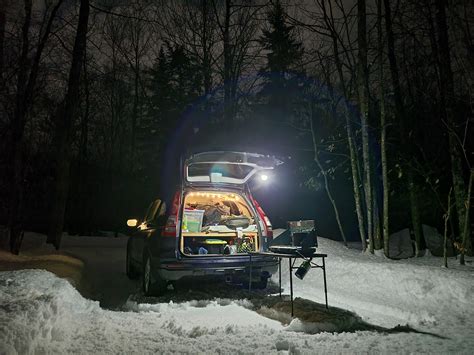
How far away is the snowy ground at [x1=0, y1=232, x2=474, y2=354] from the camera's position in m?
4.10

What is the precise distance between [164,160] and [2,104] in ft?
56.3

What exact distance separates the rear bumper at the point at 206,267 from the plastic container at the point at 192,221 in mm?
1030

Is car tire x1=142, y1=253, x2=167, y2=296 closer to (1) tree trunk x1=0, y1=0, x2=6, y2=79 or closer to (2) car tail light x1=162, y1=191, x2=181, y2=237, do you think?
(2) car tail light x1=162, y1=191, x2=181, y2=237

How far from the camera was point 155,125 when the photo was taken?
36812 mm

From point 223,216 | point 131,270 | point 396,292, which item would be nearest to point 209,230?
point 223,216

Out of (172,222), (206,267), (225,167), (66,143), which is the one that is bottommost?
(206,267)

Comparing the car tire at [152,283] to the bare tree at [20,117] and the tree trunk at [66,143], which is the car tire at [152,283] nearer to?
the bare tree at [20,117]

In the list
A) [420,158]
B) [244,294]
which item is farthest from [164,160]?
[244,294]

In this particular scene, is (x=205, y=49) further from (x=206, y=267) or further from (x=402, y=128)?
(x=206, y=267)

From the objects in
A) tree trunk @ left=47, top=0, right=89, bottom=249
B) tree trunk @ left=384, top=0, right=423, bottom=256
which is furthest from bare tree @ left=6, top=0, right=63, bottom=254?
tree trunk @ left=384, top=0, right=423, bottom=256

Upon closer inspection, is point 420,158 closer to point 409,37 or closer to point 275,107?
point 409,37

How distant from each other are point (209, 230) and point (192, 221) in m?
0.46

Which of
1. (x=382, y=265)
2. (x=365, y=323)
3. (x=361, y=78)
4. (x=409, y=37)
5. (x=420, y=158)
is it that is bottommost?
(x=365, y=323)

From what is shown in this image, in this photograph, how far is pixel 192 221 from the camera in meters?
7.43
